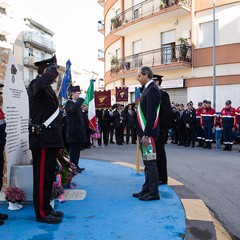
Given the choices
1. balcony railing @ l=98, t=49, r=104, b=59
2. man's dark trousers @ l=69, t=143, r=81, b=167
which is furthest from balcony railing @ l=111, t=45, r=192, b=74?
man's dark trousers @ l=69, t=143, r=81, b=167

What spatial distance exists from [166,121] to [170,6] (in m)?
17.5

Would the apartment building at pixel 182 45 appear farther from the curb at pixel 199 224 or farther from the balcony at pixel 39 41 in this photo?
the balcony at pixel 39 41

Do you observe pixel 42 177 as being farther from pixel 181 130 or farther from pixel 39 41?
pixel 39 41

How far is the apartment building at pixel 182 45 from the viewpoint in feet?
64.2

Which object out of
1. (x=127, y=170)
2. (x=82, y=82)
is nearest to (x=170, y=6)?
(x=127, y=170)

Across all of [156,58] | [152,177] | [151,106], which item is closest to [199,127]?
[152,177]

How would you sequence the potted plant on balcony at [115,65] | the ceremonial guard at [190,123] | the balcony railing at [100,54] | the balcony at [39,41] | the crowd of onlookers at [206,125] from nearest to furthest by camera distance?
1. the crowd of onlookers at [206,125]
2. the ceremonial guard at [190,123]
3. the potted plant on balcony at [115,65]
4. the balcony railing at [100,54]
5. the balcony at [39,41]

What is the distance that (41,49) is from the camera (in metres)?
55.2

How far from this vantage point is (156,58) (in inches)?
922

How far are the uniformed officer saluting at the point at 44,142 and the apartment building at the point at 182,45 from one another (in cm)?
1664

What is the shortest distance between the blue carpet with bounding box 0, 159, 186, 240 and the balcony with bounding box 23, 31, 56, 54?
4719 centimetres

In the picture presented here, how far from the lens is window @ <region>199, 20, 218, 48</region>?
2050 cm

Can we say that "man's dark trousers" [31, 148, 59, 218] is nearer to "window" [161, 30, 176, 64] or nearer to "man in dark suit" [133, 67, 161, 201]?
"man in dark suit" [133, 67, 161, 201]

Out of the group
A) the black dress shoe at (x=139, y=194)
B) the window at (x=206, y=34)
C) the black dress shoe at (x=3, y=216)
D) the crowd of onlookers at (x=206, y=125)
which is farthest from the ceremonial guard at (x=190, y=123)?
the black dress shoe at (x=3, y=216)
